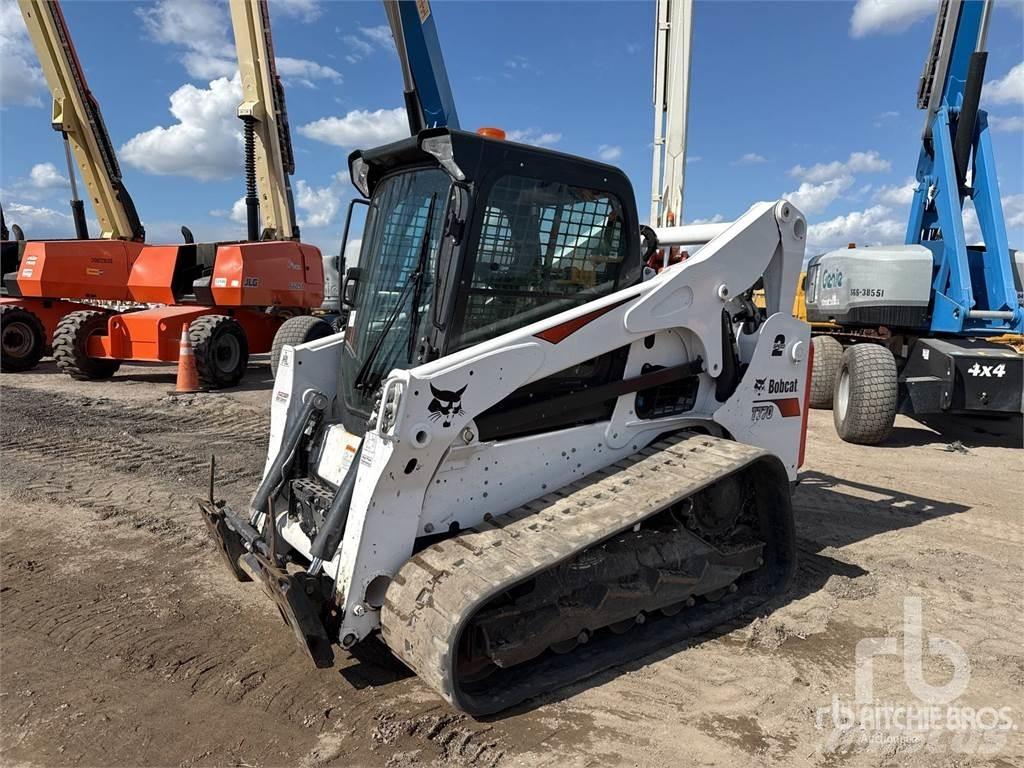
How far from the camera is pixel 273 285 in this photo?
11320 millimetres

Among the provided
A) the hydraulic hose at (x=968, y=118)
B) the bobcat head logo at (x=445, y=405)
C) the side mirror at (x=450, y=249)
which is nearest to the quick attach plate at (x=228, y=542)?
the bobcat head logo at (x=445, y=405)

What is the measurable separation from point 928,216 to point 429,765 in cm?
920

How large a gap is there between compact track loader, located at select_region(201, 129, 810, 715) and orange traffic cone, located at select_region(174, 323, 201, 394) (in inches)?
255

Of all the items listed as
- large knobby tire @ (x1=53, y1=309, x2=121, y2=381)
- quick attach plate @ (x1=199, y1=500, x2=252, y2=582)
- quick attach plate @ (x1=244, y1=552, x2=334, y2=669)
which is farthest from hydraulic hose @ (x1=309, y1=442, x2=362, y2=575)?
large knobby tire @ (x1=53, y1=309, x2=121, y2=381)

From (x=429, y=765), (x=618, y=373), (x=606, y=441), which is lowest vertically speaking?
(x=429, y=765)

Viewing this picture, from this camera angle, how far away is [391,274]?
3885mm

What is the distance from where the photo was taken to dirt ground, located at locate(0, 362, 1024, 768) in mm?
2746

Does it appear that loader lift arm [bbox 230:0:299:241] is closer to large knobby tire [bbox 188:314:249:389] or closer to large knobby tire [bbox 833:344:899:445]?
large knobby tire [bbox 188:314:249:389]

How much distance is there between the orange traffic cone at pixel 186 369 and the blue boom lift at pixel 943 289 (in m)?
8.15

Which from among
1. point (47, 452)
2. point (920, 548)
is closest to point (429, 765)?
point (920, 548)

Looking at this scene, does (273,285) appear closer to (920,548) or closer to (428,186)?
(428,186)

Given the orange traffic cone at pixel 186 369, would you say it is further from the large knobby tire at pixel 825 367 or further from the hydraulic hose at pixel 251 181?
the large knobby tire at pixel 825 367

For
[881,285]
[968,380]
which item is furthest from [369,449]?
[881,285]

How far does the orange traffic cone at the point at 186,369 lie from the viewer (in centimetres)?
994
